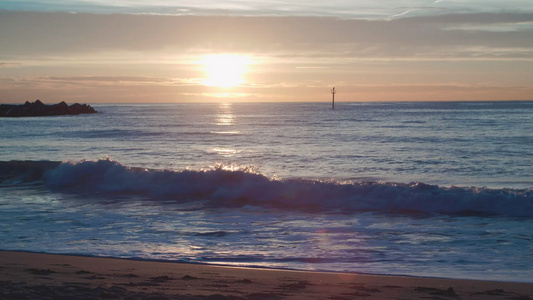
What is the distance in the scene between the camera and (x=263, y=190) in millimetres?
15570

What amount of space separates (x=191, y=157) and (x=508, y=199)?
52.3ft

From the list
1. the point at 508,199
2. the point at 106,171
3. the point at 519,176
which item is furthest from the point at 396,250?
the point at 106,171

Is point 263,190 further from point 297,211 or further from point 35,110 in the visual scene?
point 35,110

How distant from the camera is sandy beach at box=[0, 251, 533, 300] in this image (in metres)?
5.82

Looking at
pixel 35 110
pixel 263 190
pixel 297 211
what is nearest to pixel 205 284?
pixel 297 211

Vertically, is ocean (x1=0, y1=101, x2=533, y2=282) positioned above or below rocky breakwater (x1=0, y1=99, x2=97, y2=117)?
below

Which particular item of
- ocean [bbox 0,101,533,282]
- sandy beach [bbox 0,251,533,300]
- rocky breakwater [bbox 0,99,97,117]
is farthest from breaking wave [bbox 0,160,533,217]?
rocky breakwater [bbox 0,99,97,117]

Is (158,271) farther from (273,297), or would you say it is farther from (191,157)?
(191,157)

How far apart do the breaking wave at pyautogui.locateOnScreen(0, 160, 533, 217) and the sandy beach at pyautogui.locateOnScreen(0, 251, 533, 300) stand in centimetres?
621

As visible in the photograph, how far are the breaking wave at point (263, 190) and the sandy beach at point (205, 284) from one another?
6.21 meters

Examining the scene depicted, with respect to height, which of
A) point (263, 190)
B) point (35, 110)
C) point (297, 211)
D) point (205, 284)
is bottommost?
point (297, 211)

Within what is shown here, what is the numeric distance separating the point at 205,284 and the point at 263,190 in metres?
9.16

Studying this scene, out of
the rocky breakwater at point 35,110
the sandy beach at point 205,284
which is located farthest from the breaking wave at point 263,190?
the rocky breakwater at point 35,110

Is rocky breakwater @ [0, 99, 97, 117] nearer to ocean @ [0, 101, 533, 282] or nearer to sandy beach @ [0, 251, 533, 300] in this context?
ocean @ [0, 101, 533, 282]
